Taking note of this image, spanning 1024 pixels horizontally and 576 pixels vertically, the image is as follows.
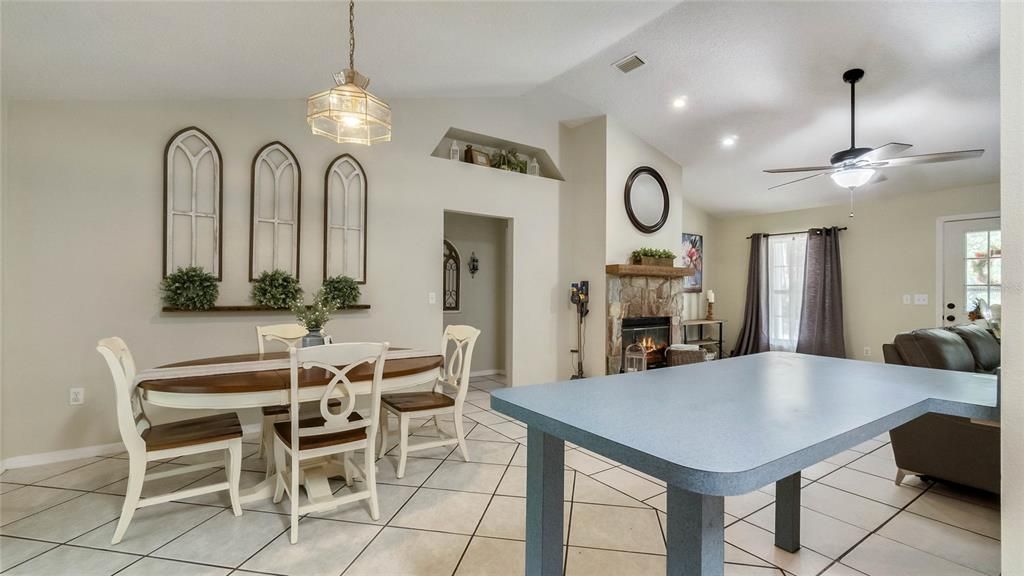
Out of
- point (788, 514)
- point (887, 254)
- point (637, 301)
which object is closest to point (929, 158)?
point (637, 301)

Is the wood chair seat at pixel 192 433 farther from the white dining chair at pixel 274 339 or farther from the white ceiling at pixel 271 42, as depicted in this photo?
the white ceiling at pixel 271 42

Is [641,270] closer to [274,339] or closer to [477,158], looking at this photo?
[477,158]

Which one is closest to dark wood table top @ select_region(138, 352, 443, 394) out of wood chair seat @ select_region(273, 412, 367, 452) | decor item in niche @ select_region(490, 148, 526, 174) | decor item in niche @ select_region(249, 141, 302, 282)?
wood chair seat @ select_region(273, 412, 367, 452)

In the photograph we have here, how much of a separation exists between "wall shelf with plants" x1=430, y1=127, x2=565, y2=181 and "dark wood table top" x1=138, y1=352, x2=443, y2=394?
258cm

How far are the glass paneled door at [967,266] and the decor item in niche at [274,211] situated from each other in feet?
22.7

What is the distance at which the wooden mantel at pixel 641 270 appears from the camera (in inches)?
183

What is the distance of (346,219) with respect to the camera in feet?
12.3

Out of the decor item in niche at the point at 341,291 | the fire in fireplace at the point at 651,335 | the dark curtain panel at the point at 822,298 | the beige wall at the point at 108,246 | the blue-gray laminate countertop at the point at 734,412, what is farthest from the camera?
the dark curtain panel at the point at 822,298

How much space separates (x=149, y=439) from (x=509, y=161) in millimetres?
3872

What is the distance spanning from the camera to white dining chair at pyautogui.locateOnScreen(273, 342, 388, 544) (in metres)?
1.95

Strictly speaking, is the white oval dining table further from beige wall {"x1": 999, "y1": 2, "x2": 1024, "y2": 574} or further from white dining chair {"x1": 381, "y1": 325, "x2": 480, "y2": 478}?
beige wall {"x1": 999, "y1": 2, "x2": 1024, "y2": 574}

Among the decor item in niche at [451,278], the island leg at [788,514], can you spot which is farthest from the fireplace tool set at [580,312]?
the island leg at [788,514]

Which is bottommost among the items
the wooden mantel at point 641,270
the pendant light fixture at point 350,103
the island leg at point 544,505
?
the island leg at point 544,505

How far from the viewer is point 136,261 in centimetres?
298
